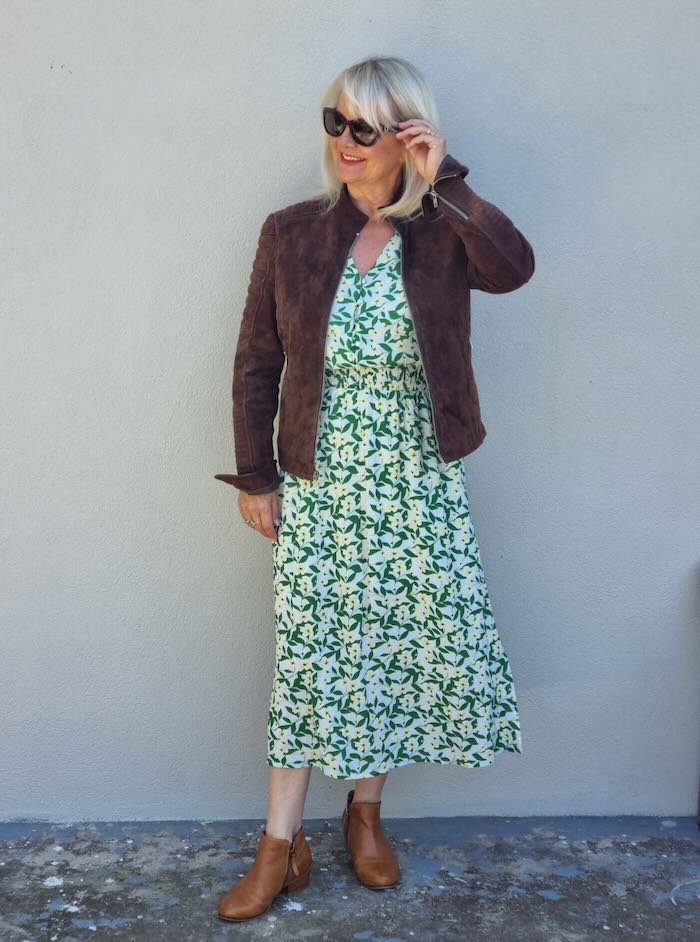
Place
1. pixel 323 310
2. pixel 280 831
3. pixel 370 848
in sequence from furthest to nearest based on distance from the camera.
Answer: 1. pixel 370 848
2. pixel 280 831
3. pixel 323 310

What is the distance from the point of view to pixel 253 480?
283 centimetres

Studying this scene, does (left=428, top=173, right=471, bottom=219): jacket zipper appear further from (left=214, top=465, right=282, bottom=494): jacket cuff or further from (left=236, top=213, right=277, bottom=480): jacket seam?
(left=214, top=465, right=282, bottom=494): jacket cuff

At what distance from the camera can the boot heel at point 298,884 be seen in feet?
9.66

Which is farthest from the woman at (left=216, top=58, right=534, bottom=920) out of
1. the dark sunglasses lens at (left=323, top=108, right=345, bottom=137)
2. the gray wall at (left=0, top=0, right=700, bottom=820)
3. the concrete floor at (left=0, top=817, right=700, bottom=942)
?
the gray wall at (left=0, top=0, right=700, bottom=820)

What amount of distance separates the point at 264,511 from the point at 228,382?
0.48 meters

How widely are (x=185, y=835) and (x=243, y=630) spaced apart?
2.20ft

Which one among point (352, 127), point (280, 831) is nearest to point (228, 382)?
point (352, 127)

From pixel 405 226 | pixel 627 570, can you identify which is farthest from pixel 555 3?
pixel 627 570

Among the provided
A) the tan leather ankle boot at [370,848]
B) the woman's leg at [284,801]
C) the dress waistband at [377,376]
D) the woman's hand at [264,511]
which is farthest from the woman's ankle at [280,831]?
the dress waistband at [377,376]

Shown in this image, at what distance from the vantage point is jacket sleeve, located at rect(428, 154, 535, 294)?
258cm

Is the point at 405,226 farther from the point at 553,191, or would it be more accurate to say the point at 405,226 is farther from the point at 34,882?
the point at 34,882

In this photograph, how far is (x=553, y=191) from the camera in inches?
120

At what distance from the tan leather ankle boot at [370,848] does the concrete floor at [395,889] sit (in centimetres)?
4

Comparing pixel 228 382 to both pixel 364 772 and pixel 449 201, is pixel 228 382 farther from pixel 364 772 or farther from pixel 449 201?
pixel 364 772
